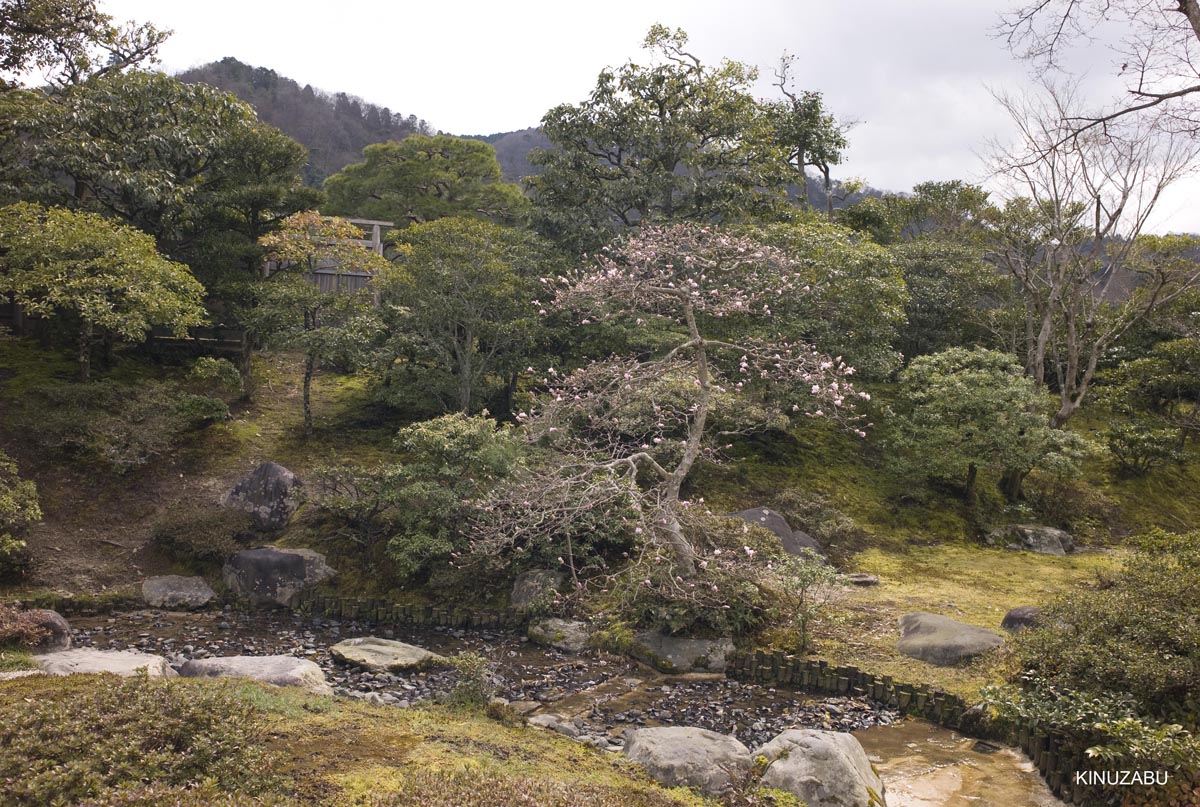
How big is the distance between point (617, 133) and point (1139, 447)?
1389 centimetres

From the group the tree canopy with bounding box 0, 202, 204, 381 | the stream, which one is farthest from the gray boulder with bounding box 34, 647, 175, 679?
the tree canopy with bounding box 0, 202, 204, 381

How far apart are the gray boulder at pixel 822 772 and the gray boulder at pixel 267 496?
30.7 ft

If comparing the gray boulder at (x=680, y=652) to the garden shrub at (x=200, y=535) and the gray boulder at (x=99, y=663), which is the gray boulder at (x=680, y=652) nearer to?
the gray boulder at (x=99, y=663)

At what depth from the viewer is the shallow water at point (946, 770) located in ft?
19.6

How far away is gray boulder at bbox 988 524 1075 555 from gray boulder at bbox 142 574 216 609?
14374 mm

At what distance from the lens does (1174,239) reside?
2000 cm

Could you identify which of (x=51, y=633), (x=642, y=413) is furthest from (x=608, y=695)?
(x=51, y=633)

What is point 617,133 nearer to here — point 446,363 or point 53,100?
point 446,363

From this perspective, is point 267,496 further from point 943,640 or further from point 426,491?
point 943,640

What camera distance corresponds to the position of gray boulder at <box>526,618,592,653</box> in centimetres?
989

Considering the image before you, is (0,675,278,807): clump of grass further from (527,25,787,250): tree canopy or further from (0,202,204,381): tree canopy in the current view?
(527,25,787,250): tree canopy

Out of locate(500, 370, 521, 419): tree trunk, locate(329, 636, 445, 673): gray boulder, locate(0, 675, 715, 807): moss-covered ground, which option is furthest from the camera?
locate(500, 370, 521, 419): tree trunk

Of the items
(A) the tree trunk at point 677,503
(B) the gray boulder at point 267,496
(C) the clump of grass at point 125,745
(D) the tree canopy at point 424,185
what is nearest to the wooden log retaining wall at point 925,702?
(A) the tree trunk at point 677,503

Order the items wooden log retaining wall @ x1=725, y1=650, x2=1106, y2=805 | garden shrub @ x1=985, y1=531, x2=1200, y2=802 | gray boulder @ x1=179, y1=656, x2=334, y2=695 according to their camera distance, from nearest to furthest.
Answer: garden shrub @ x1=985, y1=531, x2=1200, y2=802
wooden log retaining wall @ x1=725, y1=650, x2=1106, y2=805
gray boulder @ x1=179, y1=656, x2=334, y2=695
